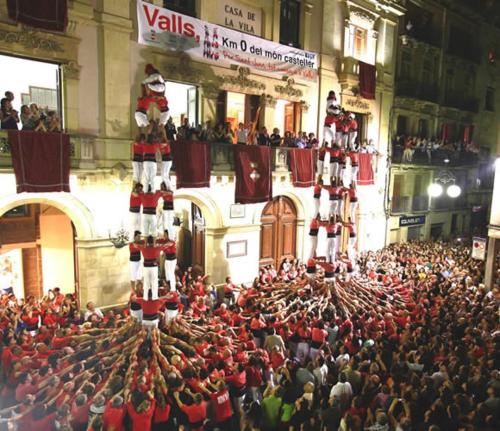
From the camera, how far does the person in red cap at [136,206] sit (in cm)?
983

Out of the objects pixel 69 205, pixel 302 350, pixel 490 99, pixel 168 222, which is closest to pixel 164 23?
pixel 69 205

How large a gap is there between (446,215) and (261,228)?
16848 mm

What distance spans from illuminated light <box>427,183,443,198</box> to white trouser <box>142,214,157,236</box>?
21.2 m

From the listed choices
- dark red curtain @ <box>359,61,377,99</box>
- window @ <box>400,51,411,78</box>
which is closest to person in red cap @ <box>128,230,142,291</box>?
dark red curtain @ <box>359,61,377,99</box>

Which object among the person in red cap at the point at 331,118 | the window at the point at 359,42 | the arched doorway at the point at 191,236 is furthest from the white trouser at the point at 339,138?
the window at the point at 359,42

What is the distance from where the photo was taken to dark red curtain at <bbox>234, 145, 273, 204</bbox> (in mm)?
15773

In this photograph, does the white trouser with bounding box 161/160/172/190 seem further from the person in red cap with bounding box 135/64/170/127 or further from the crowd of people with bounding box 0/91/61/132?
the crowd of people with bounding box 0/91/61/132

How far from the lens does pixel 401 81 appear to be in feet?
79.6

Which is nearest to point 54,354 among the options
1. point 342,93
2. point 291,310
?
point 291,310

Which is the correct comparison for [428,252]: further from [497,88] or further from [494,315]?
[497,88]

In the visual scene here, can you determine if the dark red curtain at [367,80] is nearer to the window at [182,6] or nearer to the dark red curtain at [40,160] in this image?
the window at [182,6]

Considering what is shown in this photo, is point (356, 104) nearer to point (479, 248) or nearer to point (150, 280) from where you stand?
point (479, 248)

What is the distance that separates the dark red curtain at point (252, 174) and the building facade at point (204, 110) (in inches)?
18.7

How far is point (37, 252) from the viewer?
52.9ft
